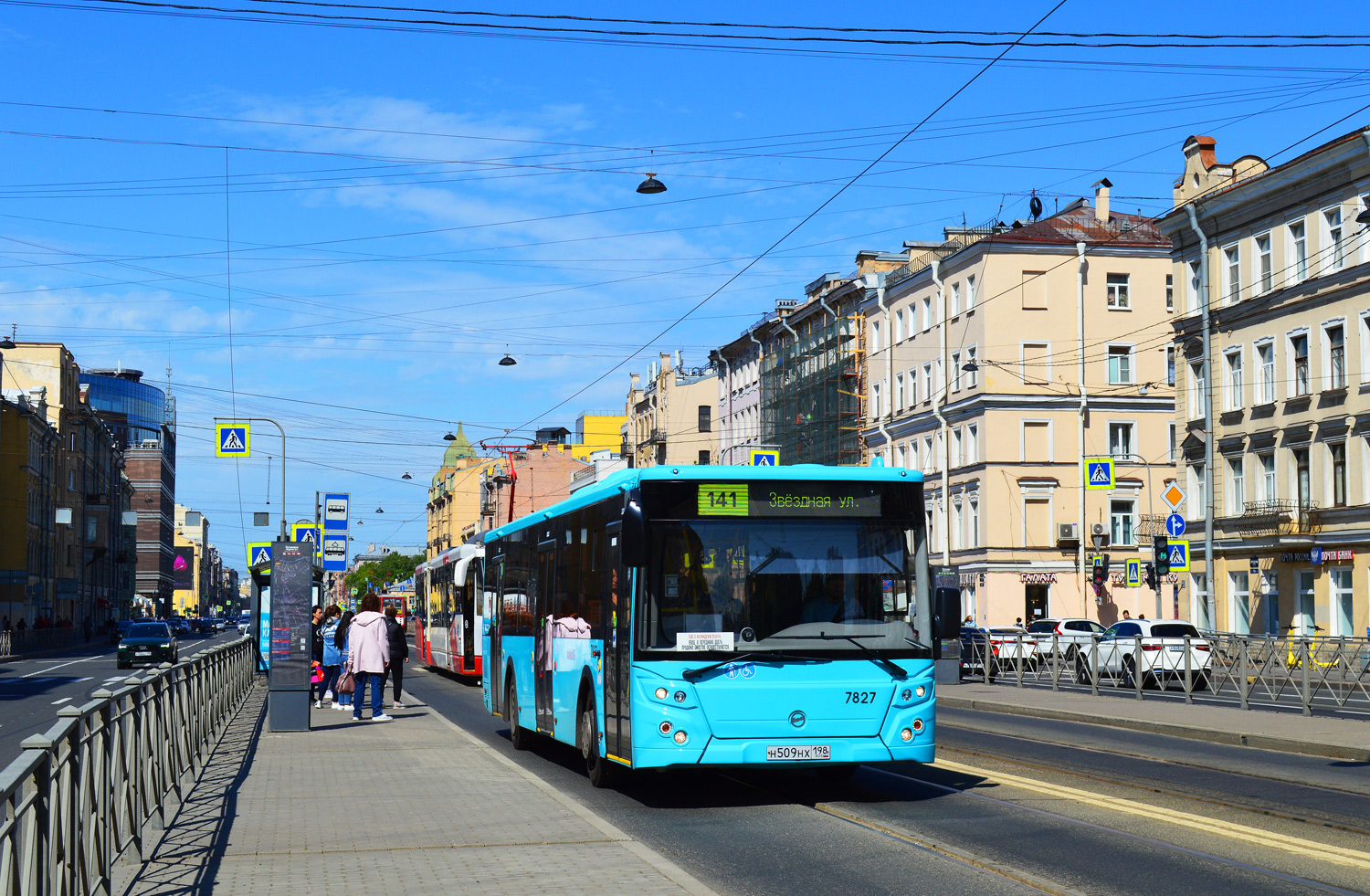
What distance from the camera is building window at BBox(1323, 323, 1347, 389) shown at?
134ft

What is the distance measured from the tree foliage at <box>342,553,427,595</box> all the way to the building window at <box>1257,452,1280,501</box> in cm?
11345

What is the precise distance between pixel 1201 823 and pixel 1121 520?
52.6 metres

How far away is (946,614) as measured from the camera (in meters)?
12.6

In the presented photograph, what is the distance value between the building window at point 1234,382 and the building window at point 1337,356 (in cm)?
429

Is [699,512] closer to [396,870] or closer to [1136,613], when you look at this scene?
[396,870]

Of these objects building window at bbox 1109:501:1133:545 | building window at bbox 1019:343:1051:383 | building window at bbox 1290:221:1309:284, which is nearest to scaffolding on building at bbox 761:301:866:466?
building window at bbox 1019:343:1051:383

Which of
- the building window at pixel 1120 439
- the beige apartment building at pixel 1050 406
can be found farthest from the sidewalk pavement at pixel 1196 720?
the building window at pixel 1120 439

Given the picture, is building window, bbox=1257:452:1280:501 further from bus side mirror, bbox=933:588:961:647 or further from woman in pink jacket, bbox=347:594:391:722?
bus side mirror, bbox=933:588:961:647

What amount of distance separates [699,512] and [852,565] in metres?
1.27

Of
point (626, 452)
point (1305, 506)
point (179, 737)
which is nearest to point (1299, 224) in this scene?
point (1305, 506)

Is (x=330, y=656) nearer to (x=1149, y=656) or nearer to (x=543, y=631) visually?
(x=543, y=631)

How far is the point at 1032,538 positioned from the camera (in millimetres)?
60875

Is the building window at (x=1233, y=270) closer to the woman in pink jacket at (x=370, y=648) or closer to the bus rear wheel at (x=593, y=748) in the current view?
the woman in pink jacket at (x=370, y=648)

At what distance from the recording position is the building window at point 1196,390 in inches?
1871
